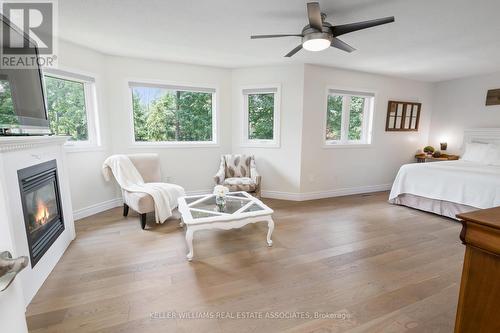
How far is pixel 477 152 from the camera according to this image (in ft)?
14.1

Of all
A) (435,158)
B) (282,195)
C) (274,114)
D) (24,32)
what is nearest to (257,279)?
(282,195)

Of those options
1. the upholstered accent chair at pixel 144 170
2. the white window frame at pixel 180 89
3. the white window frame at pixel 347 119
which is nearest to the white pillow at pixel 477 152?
the white window frame at pixel 347 119

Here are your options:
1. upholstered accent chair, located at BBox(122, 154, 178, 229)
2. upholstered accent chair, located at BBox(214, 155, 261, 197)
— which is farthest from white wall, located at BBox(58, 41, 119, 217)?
upholstered accent chair, located at BBox(214, 155, 261, 197)

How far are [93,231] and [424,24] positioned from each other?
14.7 ft

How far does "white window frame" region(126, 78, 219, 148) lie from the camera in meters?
3.80

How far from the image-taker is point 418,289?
1883mm

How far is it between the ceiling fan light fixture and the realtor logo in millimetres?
2310

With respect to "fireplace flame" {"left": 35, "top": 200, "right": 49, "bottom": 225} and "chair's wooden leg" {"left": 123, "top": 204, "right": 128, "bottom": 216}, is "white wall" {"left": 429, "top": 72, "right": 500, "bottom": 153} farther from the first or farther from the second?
"fireplace flame" {"left": 35, "top": 200, "right": 49, "bottom": 225}

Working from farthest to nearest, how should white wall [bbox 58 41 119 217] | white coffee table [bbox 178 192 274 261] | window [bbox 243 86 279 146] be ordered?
window [bbox 243 86 279 146] < white wall [bbox 58 41 119 217] < white coffee table [bbox 178 192 274 261]

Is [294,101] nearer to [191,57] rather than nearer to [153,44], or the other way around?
[191,57]

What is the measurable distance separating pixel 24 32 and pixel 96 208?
Result: 2.34 meters

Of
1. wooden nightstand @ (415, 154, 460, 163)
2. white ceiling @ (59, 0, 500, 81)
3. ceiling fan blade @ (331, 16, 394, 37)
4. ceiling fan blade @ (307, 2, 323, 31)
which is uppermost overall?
white ceiling @ (59, 0, 500, 81)

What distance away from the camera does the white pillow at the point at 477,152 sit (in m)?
4.18

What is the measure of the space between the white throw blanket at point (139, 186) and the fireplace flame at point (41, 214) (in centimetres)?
92
